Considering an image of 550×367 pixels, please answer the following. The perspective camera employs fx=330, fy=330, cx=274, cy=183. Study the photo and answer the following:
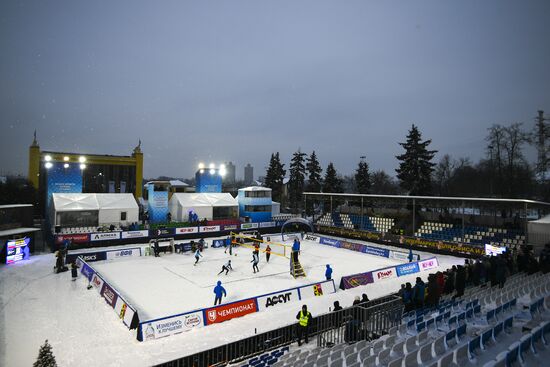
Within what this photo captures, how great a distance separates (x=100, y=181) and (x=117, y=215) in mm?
13637

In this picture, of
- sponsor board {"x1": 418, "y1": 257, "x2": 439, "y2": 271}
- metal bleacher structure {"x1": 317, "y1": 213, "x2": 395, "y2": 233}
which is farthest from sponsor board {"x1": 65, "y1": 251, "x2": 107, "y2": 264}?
metal bleacher structure {"x1": 317, "y1": 213, "x2": 395, "y2": 233}

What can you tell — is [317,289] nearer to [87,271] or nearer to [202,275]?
[202,275]

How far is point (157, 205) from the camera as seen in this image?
133 feet

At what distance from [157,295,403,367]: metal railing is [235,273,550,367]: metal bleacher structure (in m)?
0.27

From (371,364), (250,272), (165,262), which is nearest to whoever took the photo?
(371,364)

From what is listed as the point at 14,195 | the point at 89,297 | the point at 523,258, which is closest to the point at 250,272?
the point at 89,297

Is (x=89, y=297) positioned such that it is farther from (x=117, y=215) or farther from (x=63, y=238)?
(x=117, y=215)

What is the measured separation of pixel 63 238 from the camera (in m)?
29.2

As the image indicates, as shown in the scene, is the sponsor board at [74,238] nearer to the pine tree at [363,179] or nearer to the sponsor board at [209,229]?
the sponsor board at [209,229]

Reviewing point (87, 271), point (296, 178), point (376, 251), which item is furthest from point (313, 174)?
point (87, 271)

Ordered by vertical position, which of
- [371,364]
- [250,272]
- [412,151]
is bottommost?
[250,272]

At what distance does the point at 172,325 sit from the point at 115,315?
3749mm

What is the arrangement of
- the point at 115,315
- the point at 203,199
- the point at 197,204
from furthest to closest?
the point at 203,199, the point at 197,204, the point at 115,315

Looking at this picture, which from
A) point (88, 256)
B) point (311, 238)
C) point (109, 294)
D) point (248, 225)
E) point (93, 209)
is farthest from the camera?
point (248, 225)
